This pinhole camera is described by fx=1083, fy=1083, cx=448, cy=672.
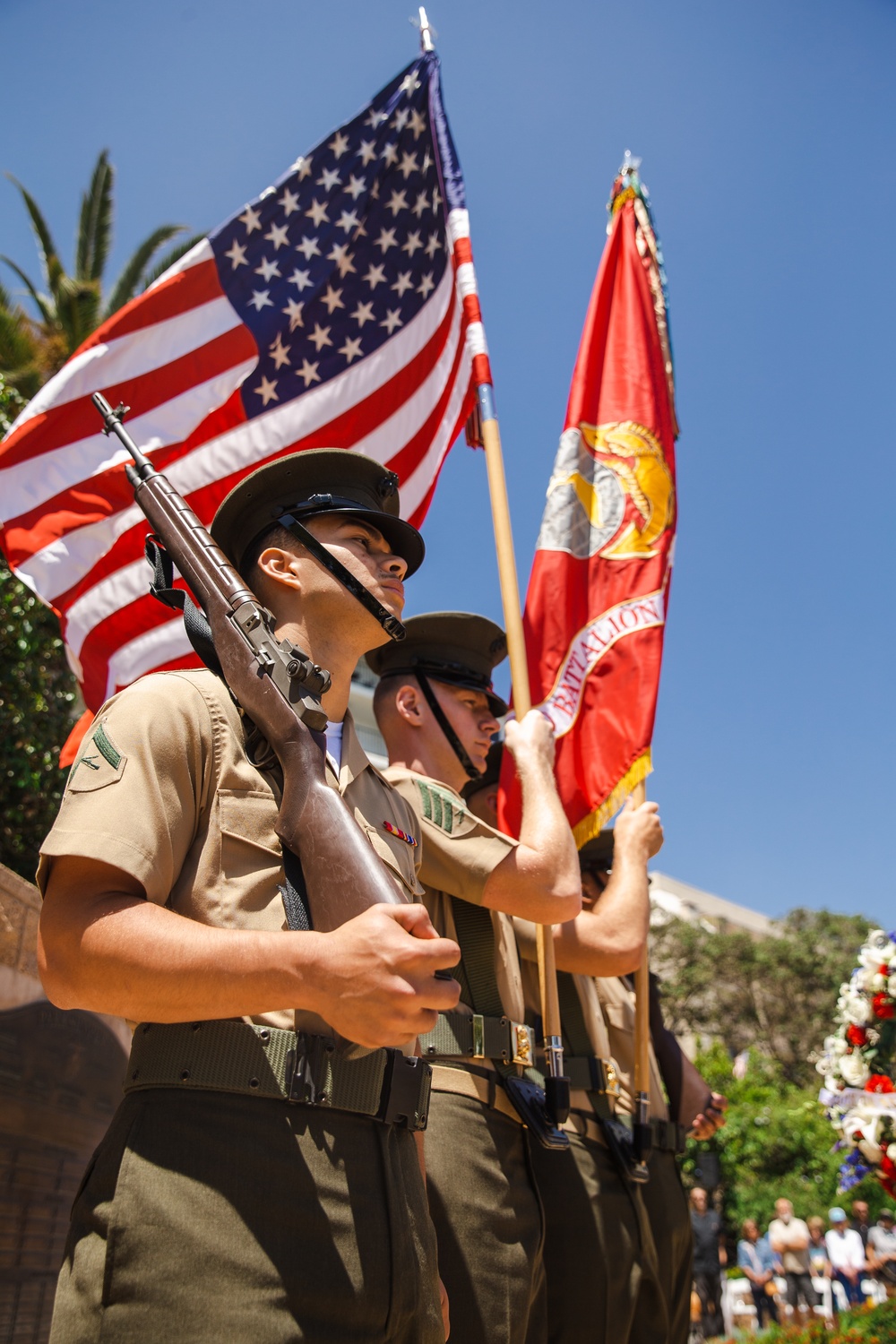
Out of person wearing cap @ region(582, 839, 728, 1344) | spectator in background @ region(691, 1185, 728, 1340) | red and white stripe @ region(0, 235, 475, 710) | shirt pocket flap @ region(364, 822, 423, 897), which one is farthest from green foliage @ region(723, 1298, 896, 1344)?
shirt pocket flap @ region(364, 822, 423, 897)

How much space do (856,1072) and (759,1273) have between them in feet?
37.1

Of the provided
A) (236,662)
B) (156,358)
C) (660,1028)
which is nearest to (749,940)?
(660,1028)

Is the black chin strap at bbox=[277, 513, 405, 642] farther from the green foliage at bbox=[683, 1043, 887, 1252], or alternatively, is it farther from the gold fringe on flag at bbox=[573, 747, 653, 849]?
the green foliage at bbox=[683, 1043, 887, 1252]

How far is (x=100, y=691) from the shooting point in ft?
14.0

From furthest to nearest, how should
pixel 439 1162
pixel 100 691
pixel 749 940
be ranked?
pixel 749 940 < pixel 100 691 < pixel 439 1162

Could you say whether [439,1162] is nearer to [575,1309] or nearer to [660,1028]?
[575,1309]

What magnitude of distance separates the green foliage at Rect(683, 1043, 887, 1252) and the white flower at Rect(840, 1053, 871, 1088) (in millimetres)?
13255

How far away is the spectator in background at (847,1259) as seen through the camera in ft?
45.0

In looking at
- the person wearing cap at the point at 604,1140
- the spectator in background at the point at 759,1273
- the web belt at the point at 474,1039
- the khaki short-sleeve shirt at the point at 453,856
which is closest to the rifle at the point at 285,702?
the khaki short-sleeve shirt at the point at 453,856

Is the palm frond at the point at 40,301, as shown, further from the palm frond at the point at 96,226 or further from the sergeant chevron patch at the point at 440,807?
the sergeant chevron patch at the point at 440,807

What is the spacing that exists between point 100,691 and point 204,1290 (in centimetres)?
303

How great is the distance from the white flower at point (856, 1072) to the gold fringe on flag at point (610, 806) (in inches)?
79.9

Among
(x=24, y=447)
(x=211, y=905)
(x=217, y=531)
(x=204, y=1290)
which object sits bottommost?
(x=204, y=1290)

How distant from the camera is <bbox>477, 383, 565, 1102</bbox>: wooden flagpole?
10.2 feet
